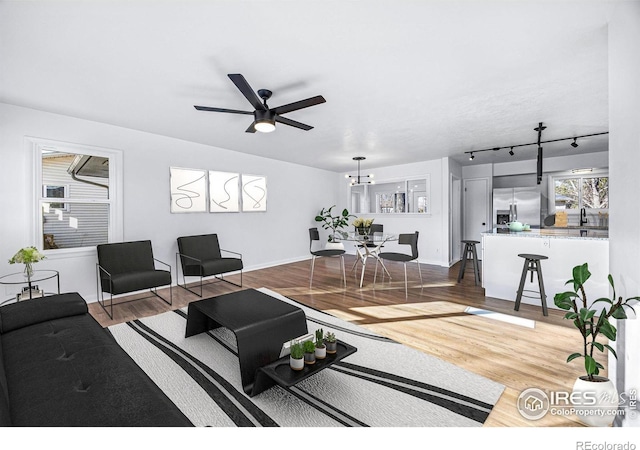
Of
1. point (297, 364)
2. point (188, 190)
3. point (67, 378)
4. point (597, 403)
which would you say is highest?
point (188, 190)

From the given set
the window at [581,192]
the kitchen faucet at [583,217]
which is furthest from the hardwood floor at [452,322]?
the window at [581,192]

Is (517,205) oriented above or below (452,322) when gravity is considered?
above

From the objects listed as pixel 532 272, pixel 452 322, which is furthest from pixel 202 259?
pixel 532 272

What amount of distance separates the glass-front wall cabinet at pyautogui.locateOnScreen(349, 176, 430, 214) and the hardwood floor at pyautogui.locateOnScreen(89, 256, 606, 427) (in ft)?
7.33

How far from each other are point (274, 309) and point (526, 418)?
6.07ft

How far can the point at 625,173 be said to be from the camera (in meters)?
1.70

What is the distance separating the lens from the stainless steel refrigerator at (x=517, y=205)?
21.4ft

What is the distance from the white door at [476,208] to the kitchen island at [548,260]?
137 inches

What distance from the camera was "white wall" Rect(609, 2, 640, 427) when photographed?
157 centimetres

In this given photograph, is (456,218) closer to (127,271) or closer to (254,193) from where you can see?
(254,193)

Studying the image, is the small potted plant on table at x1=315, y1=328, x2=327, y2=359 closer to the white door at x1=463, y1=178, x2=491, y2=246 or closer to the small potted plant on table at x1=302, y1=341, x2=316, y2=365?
the small potted plant on table at x1=302, y1=341, x2=316, y2=365

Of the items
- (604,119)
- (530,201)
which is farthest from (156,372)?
(530,201)

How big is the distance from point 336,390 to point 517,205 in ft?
22.1

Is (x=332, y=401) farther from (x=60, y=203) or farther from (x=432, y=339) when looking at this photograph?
(x=60, y=203)
